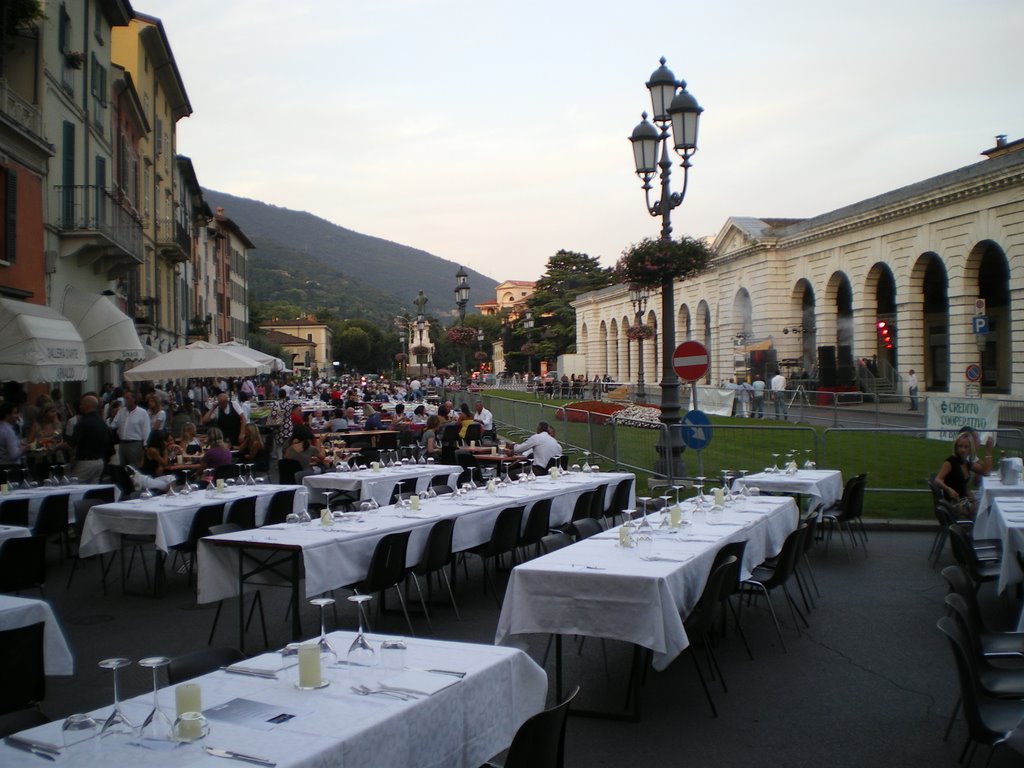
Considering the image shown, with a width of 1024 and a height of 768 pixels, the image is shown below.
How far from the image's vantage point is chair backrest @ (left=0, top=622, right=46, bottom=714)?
512cm

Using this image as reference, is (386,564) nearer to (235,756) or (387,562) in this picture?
(387,562)

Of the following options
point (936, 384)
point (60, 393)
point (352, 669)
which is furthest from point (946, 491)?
point (936, 384)

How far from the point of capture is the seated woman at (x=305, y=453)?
14.5 meters

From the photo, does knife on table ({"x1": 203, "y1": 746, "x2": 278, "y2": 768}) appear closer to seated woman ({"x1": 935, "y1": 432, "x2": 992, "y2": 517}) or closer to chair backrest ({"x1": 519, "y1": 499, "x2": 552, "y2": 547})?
chair backrest ({"x1": 519, "y1": 499, "x2": 552, "y2": 547})

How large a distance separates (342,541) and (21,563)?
2.75m

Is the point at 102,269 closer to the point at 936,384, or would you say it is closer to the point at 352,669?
the point at 352,669

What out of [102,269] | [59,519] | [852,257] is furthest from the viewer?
[852,257]

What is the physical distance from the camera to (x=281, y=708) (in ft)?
12.2

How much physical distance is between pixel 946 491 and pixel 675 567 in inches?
266

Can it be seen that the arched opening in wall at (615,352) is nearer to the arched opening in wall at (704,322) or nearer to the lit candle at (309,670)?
the arched opening in wall at (704,322)

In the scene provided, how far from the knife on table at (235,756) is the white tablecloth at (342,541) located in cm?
398

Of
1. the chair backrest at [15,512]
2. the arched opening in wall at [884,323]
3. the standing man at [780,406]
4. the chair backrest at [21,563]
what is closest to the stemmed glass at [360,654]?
the chair backrest at [21,563]

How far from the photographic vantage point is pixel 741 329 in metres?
47.7

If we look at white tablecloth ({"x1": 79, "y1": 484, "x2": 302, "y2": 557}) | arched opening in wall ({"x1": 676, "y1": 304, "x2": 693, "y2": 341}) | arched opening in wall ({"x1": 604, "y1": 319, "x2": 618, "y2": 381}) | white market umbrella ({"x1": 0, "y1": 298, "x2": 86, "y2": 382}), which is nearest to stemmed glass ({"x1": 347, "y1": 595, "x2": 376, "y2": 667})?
white tablecloth ({"x1": 79, "y1": 484, "x2": 302, "y2": 557})
